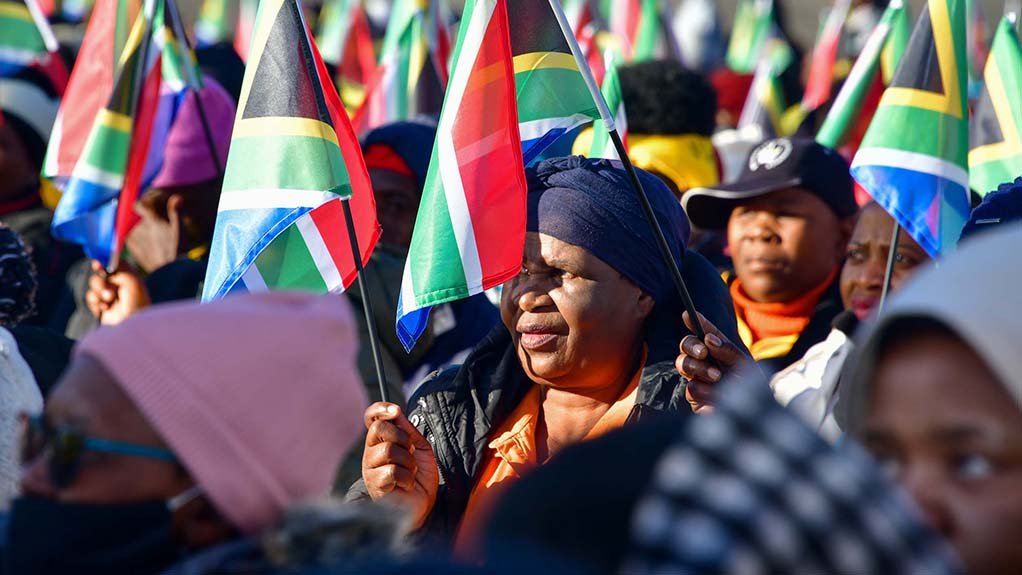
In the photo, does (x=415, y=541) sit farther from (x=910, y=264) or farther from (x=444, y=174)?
(x=910, y=264)

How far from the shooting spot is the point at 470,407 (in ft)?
12.1

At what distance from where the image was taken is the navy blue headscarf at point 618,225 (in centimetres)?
368

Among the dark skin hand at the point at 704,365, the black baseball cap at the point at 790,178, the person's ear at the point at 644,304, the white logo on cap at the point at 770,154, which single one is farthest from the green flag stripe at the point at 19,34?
the dark skin hand at the point at 704,365

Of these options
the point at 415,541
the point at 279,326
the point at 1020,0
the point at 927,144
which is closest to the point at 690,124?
the point at 927,144

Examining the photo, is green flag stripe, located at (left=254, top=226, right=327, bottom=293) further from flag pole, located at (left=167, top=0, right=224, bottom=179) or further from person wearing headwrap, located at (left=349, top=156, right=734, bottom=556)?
flag pole, located at (left=167, top=0, right=224, bottom=179)

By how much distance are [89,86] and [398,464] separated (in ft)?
10.3

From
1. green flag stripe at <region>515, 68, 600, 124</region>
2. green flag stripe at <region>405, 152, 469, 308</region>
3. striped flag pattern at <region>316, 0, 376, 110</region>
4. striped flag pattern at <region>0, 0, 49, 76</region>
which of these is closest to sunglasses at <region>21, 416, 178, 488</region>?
green flag stripe at <region>405, 152, 469, 308</region>

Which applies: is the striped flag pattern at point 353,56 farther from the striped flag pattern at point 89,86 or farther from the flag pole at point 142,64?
the flag pole at point 142,64

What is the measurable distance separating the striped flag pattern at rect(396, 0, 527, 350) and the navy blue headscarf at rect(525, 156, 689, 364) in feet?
0.26

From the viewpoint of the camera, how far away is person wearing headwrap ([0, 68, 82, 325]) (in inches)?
239

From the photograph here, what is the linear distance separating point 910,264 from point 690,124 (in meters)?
1.72

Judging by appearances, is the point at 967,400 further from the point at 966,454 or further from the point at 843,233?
the point at 843,233

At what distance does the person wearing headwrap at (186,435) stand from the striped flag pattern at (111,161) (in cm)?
335

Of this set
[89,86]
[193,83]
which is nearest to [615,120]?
[193,83]
